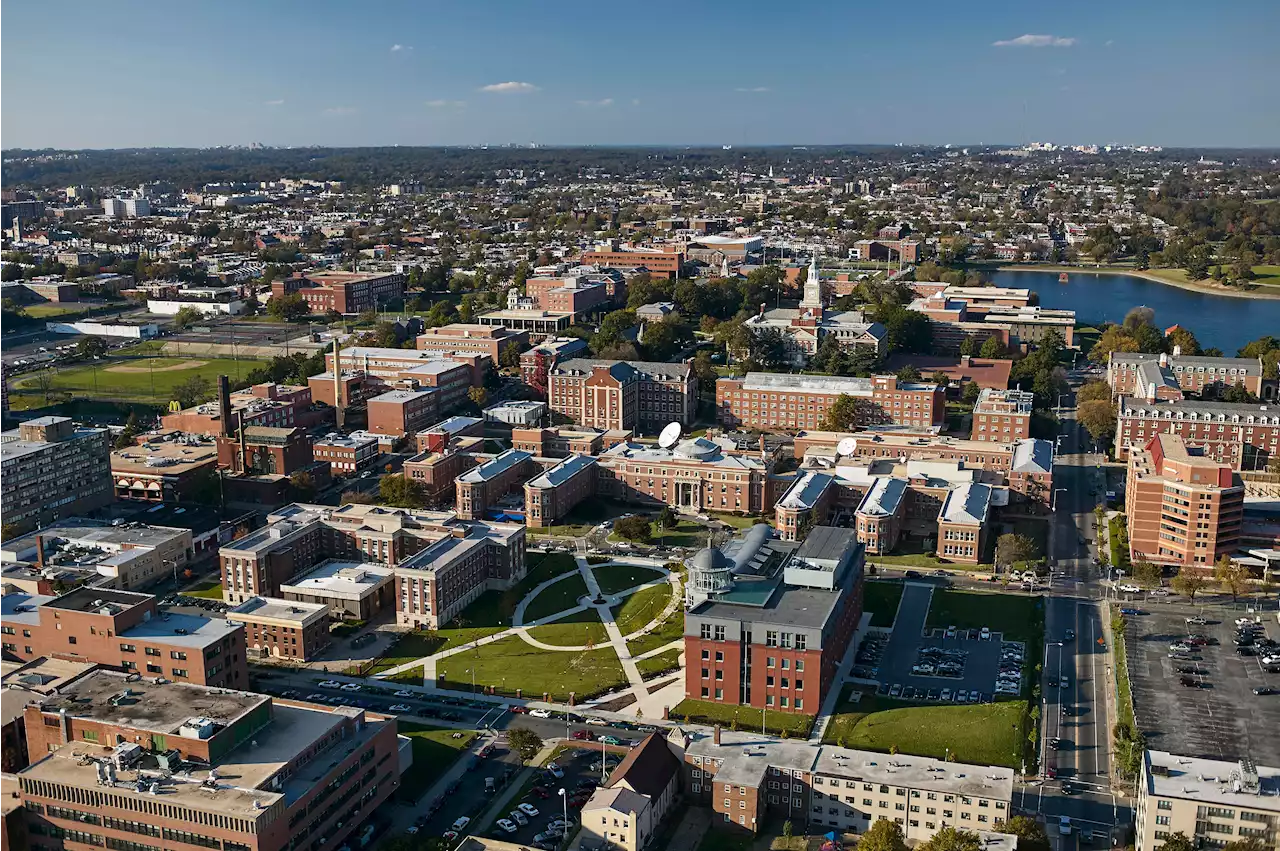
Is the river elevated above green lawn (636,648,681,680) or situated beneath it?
elevated above

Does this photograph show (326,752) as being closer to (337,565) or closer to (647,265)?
(337,565)

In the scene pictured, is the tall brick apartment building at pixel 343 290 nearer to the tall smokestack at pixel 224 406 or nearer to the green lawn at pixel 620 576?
the tall smokestack at pixel 224 406

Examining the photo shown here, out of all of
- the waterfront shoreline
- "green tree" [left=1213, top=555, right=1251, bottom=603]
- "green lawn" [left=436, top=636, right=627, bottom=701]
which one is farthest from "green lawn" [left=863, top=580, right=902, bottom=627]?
the waterfront shoreline

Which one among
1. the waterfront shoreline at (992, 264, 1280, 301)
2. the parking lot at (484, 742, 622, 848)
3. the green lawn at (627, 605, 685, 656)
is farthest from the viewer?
the waterfront shoreline at (992, 264, 1280, 301)

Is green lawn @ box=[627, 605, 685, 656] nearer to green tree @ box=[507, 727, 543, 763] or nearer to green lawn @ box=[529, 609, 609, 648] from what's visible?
green lawn @ box=[529, 609, 609, 648]

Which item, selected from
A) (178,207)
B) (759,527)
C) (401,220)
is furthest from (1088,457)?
(178,207)

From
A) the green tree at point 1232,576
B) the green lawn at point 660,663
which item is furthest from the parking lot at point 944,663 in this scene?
the green tree at point 1232,576

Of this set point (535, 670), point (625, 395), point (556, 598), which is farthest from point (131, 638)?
point (625, 395)
